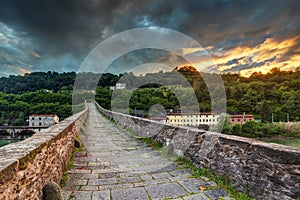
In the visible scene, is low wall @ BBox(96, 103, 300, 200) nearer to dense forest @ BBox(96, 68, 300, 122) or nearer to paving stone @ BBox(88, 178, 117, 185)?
paving stone @ BBox(88, 178, 117, 185)

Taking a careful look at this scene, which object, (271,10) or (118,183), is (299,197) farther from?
(271,10)

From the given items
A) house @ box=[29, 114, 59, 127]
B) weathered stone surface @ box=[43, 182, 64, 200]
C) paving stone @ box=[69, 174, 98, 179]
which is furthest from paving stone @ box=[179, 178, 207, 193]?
house @ box=[29, 114, 59, 127]

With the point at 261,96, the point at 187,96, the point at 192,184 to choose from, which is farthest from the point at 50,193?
the point at 261,96

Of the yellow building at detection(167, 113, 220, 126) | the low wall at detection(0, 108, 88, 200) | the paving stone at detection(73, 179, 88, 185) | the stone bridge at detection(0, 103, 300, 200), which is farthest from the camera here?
the yellow building at detection(167, 113, 220, 126)

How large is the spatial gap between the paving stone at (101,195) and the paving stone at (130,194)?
9 cm

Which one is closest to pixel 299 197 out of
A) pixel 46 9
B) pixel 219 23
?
pixel 46 9

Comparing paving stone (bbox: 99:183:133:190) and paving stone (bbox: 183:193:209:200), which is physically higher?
paving stone (bbox: 183:193:209:200)

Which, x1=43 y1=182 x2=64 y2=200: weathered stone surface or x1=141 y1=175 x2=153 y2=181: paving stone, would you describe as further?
x1=141 y1=175 x2=153 y2=181: paving stone

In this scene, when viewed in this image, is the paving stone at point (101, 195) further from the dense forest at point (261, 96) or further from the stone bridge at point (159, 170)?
the dense forest at point (261, 96)

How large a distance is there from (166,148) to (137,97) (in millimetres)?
16810

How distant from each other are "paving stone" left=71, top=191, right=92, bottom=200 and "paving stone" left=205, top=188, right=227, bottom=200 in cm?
171

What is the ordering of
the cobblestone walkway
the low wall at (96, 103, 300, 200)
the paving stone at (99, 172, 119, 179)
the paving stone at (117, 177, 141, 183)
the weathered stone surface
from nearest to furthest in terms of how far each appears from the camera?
the low wall at (96, 103, 300, 200) → the weathered stone surface → the cobblestone walkway → the paving stone at (117, 177, 141, 183) → the paving stone at (99, 172, 119, 179)

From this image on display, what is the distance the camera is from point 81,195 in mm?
2521

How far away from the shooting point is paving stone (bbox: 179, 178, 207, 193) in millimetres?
2746
